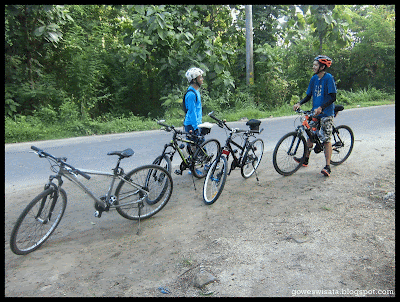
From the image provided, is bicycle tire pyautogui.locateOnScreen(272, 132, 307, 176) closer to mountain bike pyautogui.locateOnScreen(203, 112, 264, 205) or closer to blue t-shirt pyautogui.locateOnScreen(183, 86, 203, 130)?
mountain bike pyautogui.locateOnScreen(203, 112, 264, 205)

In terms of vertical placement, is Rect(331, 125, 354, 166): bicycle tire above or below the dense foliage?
below

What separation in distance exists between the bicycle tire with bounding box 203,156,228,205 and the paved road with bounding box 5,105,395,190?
241 centimetres

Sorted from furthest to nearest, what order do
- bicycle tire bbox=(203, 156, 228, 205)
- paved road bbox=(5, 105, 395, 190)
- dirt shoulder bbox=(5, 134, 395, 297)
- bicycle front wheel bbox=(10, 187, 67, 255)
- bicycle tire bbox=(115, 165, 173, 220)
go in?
paved road bbox=(5, 105, 395, 190)
bicycle tire bbox=(203, 156, 228, 205)
bicycle tire bbox=(115, 165, 173, 220)
bicycle front wheel bbox=(10, 187, 67, 255)
dirt shoulder bbox=(5, 134, 395, 297)

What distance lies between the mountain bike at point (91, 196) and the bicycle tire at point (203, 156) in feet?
3.48

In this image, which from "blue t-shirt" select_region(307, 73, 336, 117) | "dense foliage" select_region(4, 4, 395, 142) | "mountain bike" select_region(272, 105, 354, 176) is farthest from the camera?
"dense foliage" select_region(4, 4, 395, 142)

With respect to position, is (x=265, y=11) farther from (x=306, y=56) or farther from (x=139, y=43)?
(x=139, y=43)

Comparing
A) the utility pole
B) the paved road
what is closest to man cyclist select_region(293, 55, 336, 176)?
the paved road

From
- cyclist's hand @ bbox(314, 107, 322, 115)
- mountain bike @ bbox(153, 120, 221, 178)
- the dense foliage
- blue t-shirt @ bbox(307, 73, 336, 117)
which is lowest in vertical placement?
mountain bike @ bbox(153, 120, 221, 178)

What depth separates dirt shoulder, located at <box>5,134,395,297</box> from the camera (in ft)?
10.7

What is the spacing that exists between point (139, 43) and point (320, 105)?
8.58 m

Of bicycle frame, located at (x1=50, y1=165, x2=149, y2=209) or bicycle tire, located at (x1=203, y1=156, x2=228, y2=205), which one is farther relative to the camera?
bicycle tire, located at (x1=203, y1=156, x2=228, y2=205)

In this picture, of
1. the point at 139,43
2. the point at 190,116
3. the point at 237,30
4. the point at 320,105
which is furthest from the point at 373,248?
the point at 237,30

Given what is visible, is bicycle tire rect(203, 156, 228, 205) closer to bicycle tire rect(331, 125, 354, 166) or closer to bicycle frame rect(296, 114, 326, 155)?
bicycle frame rect(296, 114, 326, 155)

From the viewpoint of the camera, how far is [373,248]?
377cm
